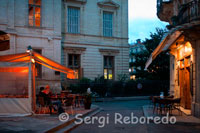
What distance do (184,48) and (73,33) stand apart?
49.0 ft

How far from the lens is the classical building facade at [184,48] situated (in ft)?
40.7

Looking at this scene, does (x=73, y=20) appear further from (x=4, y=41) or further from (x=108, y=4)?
(x=4, y=41)

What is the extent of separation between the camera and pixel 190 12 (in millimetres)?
12734

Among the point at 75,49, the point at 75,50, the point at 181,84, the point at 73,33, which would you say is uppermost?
the point at 73,33

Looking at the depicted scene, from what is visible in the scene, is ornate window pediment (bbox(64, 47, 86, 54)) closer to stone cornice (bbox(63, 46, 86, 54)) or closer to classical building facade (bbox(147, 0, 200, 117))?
stone cornice (bbox(63, 46, 86, 54))

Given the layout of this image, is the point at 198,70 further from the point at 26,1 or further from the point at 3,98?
the point at 26,1

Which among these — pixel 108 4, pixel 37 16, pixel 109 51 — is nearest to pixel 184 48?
pixel 109 51

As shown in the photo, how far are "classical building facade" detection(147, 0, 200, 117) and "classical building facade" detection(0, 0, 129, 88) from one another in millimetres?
10457

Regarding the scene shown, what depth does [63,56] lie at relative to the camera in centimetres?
2738

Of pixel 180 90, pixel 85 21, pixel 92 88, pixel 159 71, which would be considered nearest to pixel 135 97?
pixel 92 88

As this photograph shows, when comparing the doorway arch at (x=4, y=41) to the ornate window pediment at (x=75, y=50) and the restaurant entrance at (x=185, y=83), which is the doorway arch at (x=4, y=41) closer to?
the restaurant entrance at (x=185, y=83)

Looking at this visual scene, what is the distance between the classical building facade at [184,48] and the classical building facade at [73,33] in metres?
10.5

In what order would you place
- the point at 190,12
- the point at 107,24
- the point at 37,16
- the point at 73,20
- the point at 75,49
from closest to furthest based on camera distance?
1. the point at 190,12
2. the point at 37,16
3. the point at 75,49
4. the point at 73,20
5. the point at 107,24

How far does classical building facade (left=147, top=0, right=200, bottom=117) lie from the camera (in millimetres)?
12398
